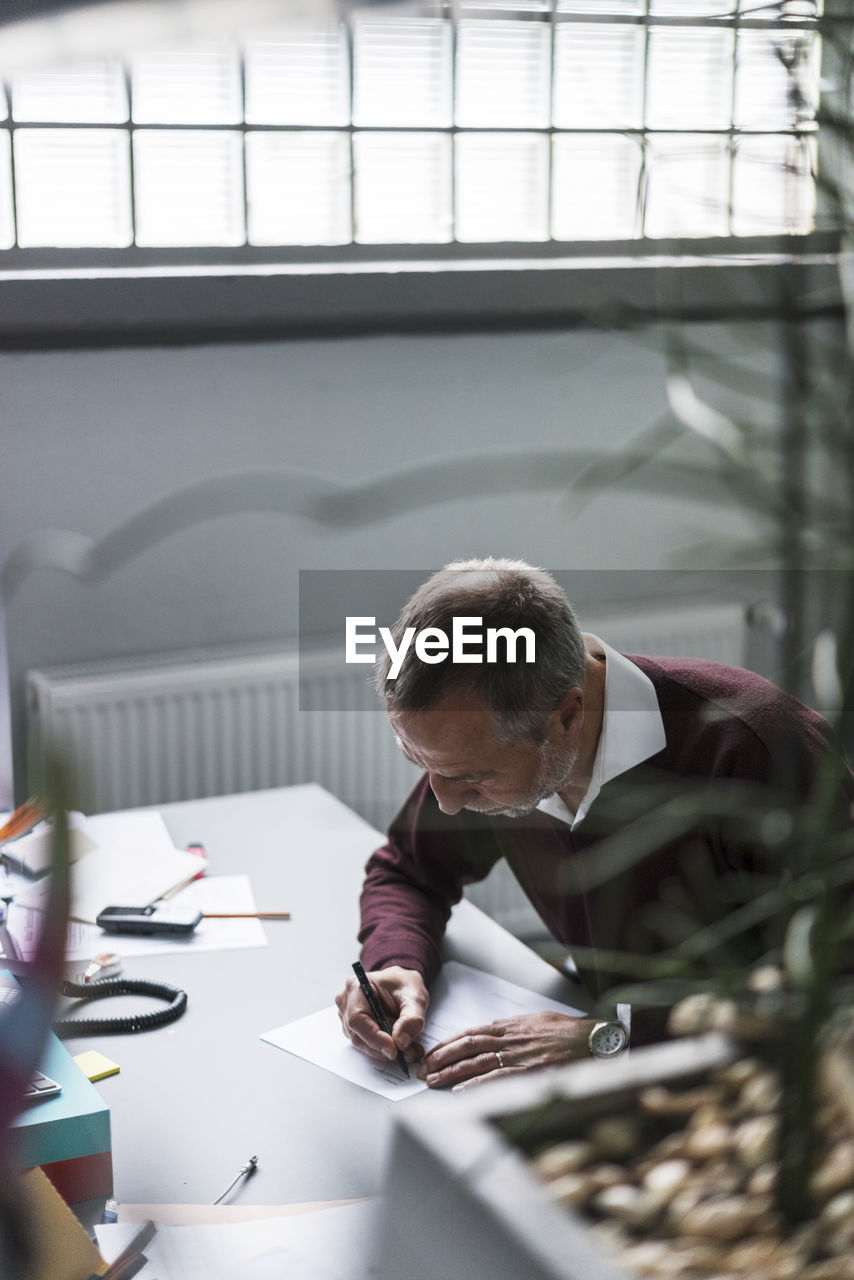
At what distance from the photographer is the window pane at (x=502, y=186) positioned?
288 cm

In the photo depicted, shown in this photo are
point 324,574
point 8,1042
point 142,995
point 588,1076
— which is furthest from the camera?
point 324,574

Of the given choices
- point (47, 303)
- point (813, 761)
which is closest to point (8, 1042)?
point (813, 761)

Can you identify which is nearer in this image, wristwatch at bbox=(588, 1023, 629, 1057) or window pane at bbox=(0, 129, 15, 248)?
wristwatch at bbox=(588, 1023, 629, 1057)

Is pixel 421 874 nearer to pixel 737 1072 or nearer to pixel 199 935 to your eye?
pixel 199 935

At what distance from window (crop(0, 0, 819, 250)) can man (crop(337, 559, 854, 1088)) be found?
1.31 m

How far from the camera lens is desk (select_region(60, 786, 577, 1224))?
1.16m

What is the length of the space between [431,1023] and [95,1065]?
372mm

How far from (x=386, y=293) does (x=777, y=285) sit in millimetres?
2485

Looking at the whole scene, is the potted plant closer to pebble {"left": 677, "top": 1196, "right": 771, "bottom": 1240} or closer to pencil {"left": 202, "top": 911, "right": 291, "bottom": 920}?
pebble {"left": 677, "top": 1196, "right": 771, "bottom": 1240}

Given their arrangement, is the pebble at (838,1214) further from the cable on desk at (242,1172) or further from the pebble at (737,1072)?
the cable on desk at (242,1172)

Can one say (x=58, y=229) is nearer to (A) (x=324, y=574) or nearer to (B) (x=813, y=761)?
(A) (x=324, y=574)

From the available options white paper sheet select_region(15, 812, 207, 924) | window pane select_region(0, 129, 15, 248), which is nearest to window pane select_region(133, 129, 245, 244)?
window pane select_region(0, 129, 15, 248)

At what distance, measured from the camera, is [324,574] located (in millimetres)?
2750

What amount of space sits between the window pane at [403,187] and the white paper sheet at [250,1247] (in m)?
2.22
